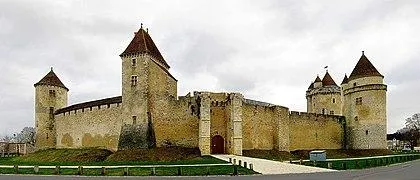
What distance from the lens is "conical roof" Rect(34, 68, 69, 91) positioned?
2201 inches

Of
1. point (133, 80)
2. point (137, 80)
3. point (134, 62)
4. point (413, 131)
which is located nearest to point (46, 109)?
point (133, 80)

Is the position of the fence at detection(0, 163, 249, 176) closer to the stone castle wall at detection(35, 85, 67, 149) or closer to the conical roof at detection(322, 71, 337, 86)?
the stone castle wall at detection(35, 85, 67, 149)

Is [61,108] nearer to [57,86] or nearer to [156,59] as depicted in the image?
[57,86]

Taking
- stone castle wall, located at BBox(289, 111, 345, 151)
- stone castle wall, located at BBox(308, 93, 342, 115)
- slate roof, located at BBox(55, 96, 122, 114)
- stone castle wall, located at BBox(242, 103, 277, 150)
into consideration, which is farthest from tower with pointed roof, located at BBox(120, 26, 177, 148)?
stone castle wall, located at BBox(308, 93, 342, 115)

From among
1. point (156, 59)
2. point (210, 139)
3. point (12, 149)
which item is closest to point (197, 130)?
point (210, 139)

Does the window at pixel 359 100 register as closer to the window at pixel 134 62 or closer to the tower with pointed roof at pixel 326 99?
the tower with pointed roof at pixel 326 99

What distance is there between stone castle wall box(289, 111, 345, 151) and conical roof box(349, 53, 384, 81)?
19.2 ft

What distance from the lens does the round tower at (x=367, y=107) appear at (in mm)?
54125

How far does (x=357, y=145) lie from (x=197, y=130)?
907 inches

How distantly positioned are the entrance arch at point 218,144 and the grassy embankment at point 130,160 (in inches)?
115

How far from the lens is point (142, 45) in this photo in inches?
1678

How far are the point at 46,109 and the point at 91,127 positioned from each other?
11.4m

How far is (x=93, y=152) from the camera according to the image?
43.4m

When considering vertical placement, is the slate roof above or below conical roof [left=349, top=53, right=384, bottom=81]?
below
